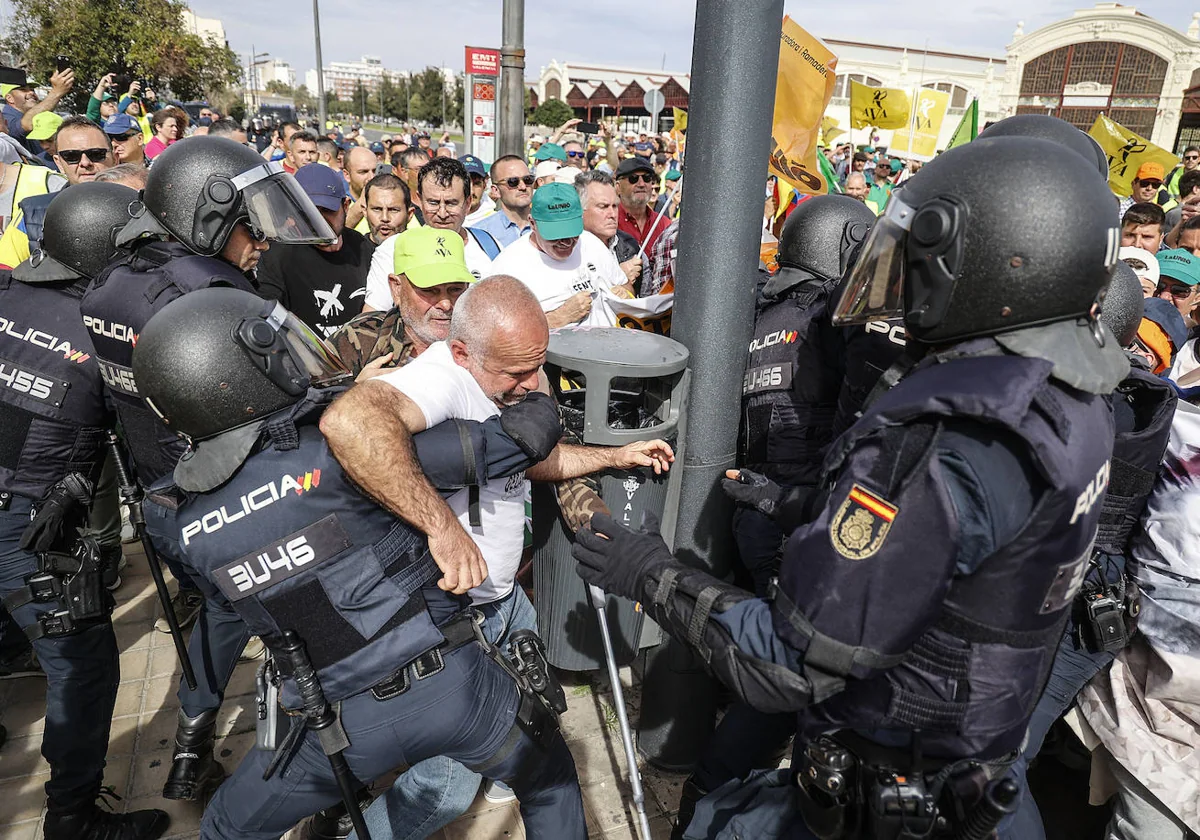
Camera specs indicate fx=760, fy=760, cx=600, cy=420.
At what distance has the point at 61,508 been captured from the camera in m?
2.84

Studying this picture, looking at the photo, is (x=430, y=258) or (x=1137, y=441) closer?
(x=1137, y=441)

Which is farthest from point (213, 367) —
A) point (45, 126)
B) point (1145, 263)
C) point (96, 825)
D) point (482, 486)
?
point (45, 126)

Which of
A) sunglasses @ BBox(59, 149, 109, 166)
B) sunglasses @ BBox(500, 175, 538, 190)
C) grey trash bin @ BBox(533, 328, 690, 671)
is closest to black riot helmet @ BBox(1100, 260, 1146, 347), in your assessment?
grey trash bin @ BBox(533, 328, 690, 671)

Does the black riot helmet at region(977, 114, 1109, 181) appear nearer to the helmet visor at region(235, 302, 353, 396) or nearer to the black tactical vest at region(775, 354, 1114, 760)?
the black tactical vest at region(775, 354, 1114, 760)

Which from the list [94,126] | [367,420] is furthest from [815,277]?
[94,126]

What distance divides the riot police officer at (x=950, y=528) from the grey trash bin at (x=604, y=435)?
3.32 feet

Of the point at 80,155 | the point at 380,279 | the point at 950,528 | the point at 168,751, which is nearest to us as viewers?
the point at 950,528

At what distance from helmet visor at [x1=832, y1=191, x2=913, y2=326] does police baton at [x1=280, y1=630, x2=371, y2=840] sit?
1.64 metres

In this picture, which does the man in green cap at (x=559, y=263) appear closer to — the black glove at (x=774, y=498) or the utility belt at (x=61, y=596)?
the black glove at (x=774, y=498)

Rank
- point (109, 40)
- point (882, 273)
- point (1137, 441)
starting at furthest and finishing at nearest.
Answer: point (109, 40), point (1137, 441), point (882, 273)

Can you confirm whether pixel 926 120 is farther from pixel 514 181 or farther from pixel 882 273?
pixel 882 273

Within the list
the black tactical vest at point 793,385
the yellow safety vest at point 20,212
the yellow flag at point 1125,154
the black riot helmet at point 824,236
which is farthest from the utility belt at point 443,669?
the yellow flag at point 1125,154

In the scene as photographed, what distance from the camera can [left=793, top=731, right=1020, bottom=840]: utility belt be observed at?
1652 mm

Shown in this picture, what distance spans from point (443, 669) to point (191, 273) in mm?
1747
